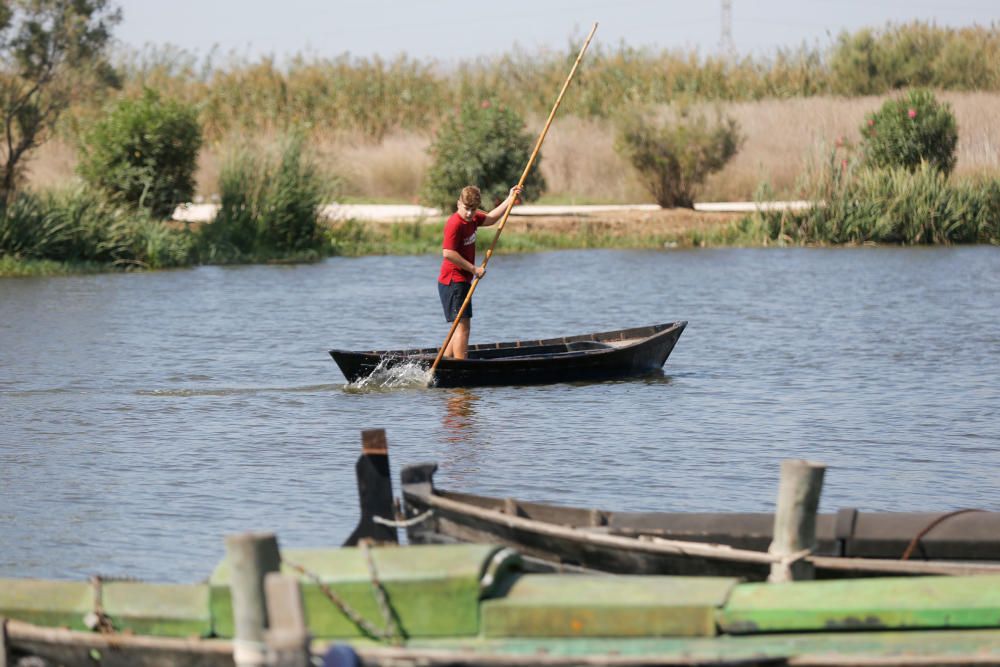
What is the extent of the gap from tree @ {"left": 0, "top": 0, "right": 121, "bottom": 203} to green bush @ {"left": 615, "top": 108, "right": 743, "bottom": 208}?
12.0 meters

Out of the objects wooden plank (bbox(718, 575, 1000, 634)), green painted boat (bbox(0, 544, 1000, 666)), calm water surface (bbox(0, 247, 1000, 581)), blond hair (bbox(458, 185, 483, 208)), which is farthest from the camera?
blond hair (bbox(458, 185, 483, 208))

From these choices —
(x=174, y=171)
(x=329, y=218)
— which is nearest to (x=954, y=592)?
(x=174, y=171)

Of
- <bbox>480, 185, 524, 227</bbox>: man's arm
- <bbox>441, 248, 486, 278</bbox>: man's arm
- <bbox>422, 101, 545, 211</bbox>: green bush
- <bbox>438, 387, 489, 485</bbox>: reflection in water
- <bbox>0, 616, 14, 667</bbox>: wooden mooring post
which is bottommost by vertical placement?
<bbox>438, 387, 489, 485</bbox>: reflection in water

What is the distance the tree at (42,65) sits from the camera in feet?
99.9

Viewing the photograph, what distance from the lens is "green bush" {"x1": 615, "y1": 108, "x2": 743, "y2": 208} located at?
3575cm

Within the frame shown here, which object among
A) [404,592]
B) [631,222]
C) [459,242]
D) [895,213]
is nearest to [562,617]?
[404,592]

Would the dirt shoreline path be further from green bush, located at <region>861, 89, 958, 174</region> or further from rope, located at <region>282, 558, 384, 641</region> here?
rope, located at <region>282, 558, 384, 641</region>

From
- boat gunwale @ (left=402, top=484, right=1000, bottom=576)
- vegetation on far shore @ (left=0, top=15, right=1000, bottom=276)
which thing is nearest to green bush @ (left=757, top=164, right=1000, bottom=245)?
vegetation on far shore @ (left=0, top=15, right=1000, bottom=276)

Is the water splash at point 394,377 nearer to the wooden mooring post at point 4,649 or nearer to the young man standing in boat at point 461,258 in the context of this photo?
the young man standing in boat at point 461,258

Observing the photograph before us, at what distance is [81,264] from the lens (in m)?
27.6

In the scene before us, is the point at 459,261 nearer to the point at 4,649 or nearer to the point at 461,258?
the point at 461,258

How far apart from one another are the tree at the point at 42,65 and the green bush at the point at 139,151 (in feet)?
4.59

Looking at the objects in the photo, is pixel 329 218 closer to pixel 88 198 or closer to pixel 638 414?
pixel 88 198

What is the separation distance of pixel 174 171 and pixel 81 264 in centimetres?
357
